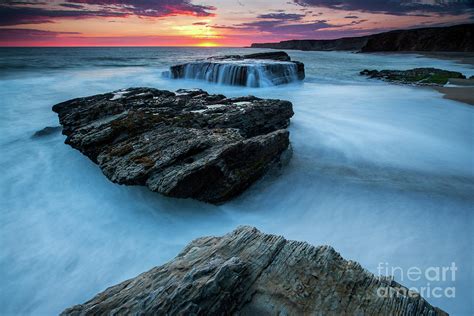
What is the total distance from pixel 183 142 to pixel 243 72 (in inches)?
704

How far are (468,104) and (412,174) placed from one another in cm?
1021

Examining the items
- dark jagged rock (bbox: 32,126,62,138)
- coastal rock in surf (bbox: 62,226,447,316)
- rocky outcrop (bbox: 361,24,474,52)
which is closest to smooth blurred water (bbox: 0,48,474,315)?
dark jagged rock (bbox: 32,126,62,138)

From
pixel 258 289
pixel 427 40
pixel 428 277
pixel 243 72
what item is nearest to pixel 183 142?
pixel 258 289

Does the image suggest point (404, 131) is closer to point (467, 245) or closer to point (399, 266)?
point (467, 245)

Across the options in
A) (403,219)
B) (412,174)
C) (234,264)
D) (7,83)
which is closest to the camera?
(234,264)

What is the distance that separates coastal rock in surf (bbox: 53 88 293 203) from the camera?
17.6 ft

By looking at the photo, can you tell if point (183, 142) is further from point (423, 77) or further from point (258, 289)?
point (423, 77)

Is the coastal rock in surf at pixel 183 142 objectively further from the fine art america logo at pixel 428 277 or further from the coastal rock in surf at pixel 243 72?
the coastal rock in surf at pixel 243 72

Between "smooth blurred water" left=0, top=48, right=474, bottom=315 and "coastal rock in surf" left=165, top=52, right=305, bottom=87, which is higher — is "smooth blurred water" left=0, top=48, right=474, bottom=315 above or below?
below

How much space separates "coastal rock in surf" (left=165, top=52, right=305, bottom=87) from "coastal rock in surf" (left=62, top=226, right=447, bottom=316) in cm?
2026

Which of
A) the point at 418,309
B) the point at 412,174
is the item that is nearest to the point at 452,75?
the point at 412,174

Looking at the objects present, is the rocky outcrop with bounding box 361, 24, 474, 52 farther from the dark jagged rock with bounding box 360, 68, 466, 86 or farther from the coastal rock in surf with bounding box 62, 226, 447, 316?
the coastal rock in surf with bounding box 62, 226, 447, 316

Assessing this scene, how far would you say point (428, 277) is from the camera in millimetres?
4000

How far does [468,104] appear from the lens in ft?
45.1
